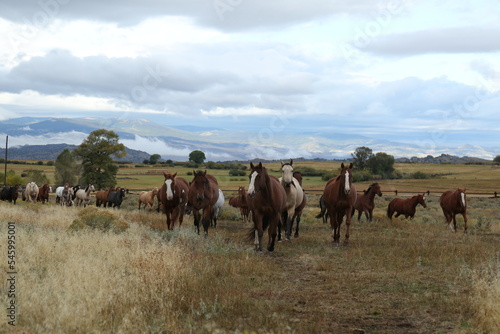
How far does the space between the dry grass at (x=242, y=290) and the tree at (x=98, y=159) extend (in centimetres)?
5008

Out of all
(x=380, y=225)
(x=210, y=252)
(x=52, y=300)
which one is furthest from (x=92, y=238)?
(x=380, y=225)

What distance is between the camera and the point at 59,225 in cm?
1644

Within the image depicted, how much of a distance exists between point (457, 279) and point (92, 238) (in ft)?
28.4

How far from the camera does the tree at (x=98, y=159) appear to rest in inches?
2339

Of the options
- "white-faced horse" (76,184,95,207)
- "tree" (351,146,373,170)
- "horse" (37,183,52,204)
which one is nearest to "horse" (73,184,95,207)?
"white-faced horse" (76,184,95,207)

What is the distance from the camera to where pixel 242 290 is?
821 centimetres

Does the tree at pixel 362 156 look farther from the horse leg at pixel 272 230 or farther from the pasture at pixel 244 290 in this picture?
the horse leg at pixel 272 230

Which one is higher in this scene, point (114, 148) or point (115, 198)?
→ point (114, 148)

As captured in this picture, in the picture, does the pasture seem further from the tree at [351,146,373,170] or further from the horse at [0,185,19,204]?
the tree at [351,146,373,170]

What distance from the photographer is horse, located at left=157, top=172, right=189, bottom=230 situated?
53.2ft

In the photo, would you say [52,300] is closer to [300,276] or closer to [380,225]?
[300,276]

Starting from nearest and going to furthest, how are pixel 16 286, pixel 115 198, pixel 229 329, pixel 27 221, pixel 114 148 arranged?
pixel 229 329 → pixel 16 286 → pixel 27 221 → pixel 115 198 → pixel 114 148

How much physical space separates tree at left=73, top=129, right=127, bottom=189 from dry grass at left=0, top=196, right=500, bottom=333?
1972 inches

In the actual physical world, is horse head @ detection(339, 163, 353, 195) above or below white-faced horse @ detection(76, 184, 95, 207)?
above
